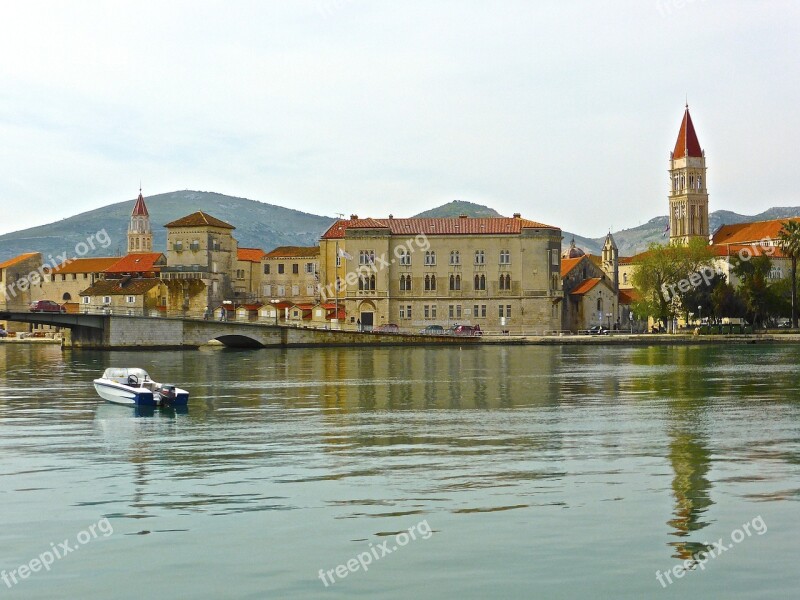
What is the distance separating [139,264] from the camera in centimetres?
15300

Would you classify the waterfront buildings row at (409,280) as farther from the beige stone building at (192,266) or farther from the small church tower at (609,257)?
the small church tower at (609,257)

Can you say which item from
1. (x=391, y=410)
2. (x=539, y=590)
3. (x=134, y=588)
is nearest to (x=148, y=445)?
(x=391, y=410)

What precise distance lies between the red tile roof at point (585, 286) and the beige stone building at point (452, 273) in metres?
10.3

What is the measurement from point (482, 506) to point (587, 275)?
417ft

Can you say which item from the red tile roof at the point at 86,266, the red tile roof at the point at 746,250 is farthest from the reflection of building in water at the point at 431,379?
the red tile roof at the point at 746,250

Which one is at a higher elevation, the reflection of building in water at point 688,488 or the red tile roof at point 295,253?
the red tile roof at point 295,253

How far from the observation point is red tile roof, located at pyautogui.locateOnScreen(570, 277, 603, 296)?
139475 mm

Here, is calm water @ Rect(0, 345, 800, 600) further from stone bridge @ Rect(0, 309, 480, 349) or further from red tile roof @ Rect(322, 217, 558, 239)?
red tile roof @ Rect(322, 217, 558, 239)

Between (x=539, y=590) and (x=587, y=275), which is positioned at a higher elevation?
(x=587, y=275)

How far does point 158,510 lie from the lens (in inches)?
818

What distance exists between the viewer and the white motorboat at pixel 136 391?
4141 cm

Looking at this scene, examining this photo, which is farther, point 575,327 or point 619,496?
point 575,327

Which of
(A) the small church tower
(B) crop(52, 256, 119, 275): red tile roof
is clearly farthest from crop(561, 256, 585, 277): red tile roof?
(B) crop(52, 256, 119, 275): red tile roof

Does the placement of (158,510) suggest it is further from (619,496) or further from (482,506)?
(619,496)
